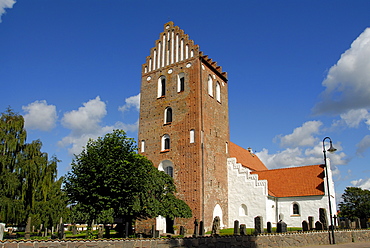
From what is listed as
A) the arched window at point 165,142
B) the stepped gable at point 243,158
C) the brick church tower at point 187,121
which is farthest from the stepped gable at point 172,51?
the stepped gable at point 243,158

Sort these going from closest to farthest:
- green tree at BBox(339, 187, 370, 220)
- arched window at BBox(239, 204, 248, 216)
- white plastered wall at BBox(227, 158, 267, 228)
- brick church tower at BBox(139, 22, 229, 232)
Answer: brick church tower at BBox(139, 22, 229, 232), white plastered wall at BBox(227, 158, 267, 228), arched window at BBox(239, 204, 248, 216), green tree at BBox(339, 187, 370, 220)

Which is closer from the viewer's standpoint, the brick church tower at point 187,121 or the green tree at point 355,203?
the brick church tower at point 187,121

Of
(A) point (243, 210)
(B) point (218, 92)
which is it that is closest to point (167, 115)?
(B) point (218, 92)

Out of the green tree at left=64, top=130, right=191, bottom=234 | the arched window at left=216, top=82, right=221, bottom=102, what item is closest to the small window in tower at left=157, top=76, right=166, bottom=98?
the arched window at left=216, top=82, right=221, bottom=102

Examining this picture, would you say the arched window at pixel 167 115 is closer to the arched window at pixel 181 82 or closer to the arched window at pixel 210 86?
the arched window at pixel 181 82

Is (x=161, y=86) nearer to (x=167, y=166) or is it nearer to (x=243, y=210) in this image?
(x=167, y=166)

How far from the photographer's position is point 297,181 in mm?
33531

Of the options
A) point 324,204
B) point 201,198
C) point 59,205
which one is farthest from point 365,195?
point 59,205

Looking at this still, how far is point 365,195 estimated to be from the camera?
180 ft

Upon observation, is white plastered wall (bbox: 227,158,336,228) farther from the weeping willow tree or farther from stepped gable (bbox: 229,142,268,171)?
the weeping willow tree

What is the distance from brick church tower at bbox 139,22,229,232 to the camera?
28125mm

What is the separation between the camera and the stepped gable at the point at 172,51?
3173cm

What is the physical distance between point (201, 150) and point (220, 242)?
1456 cm

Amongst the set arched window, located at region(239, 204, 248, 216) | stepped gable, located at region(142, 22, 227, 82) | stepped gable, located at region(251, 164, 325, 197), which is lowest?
arched window, located at region(239, 204, 248, 216)
